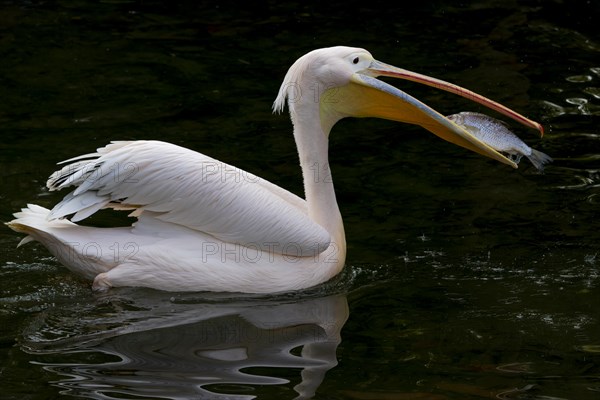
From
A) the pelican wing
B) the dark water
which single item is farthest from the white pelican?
the dark water

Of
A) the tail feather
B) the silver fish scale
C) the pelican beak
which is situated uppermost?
the pelican beak

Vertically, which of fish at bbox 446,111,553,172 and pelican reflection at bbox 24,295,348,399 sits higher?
fish at bbox 446,111,553,172

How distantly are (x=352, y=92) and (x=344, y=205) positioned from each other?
3.48 ft

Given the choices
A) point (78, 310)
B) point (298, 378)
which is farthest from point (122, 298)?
point (298, 378)

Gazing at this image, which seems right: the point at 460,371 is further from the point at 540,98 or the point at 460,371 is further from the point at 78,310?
the point at 540,98

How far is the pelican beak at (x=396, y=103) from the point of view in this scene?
5227mm

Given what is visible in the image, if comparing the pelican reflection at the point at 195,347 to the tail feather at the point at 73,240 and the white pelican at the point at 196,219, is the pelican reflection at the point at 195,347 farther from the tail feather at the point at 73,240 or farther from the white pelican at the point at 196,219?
the tail feather at the point at 73,240

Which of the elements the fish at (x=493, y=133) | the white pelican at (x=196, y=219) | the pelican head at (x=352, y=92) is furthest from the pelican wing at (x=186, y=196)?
the fish at (x=493, y=133)

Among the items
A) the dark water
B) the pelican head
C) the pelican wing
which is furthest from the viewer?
the pelican head

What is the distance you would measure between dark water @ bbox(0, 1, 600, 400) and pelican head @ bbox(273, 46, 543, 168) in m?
0.69

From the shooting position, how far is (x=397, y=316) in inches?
193

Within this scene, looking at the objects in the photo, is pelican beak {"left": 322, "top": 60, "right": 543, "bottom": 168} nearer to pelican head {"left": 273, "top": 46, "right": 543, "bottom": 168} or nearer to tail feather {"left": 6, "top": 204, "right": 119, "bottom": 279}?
pelican head {"left": 273, "top": 46, "right": 543, "bottom": 168}

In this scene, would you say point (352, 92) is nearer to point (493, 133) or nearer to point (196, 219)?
point (493, 133)

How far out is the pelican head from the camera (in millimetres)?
5223
